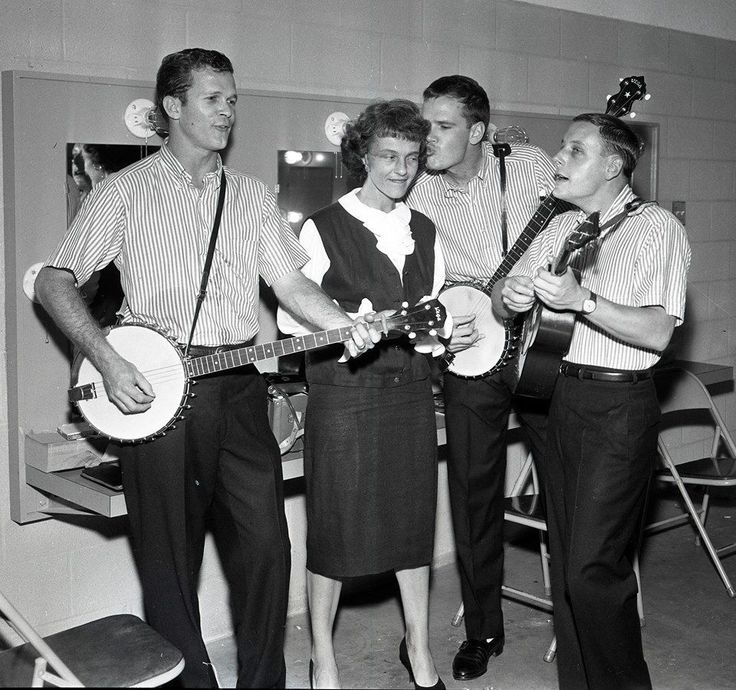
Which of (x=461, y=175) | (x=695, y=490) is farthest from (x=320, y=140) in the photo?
(x=695, y=490)

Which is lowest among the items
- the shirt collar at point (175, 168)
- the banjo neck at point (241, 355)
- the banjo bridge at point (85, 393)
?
the banjo bridge at point (85, 393)

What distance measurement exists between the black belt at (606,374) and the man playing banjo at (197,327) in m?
0.66

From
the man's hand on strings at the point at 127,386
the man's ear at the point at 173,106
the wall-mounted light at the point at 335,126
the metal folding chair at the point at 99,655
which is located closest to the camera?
the metal folding chair at the point at 99,655

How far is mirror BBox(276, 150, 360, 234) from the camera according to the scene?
3.78 meters

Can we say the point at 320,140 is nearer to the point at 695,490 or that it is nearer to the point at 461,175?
the point at 461,175

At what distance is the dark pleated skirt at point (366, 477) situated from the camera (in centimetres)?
316

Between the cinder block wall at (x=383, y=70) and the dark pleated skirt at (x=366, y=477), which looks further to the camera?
the cinder block wall at (x=383, y=70)

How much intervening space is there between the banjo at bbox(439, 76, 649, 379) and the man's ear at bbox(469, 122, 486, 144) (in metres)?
0.34

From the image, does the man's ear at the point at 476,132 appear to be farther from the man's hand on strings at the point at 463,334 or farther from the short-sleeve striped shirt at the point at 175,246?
the short-sleeve striped shirt at the point at 175,246

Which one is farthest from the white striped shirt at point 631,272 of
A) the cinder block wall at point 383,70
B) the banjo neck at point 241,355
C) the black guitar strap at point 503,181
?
the cinder block wall at point 383,70

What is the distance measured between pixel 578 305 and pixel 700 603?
205cm

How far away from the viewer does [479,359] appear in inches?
137

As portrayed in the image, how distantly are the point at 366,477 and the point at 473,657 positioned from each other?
89cm

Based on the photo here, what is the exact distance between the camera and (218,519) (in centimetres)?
312
